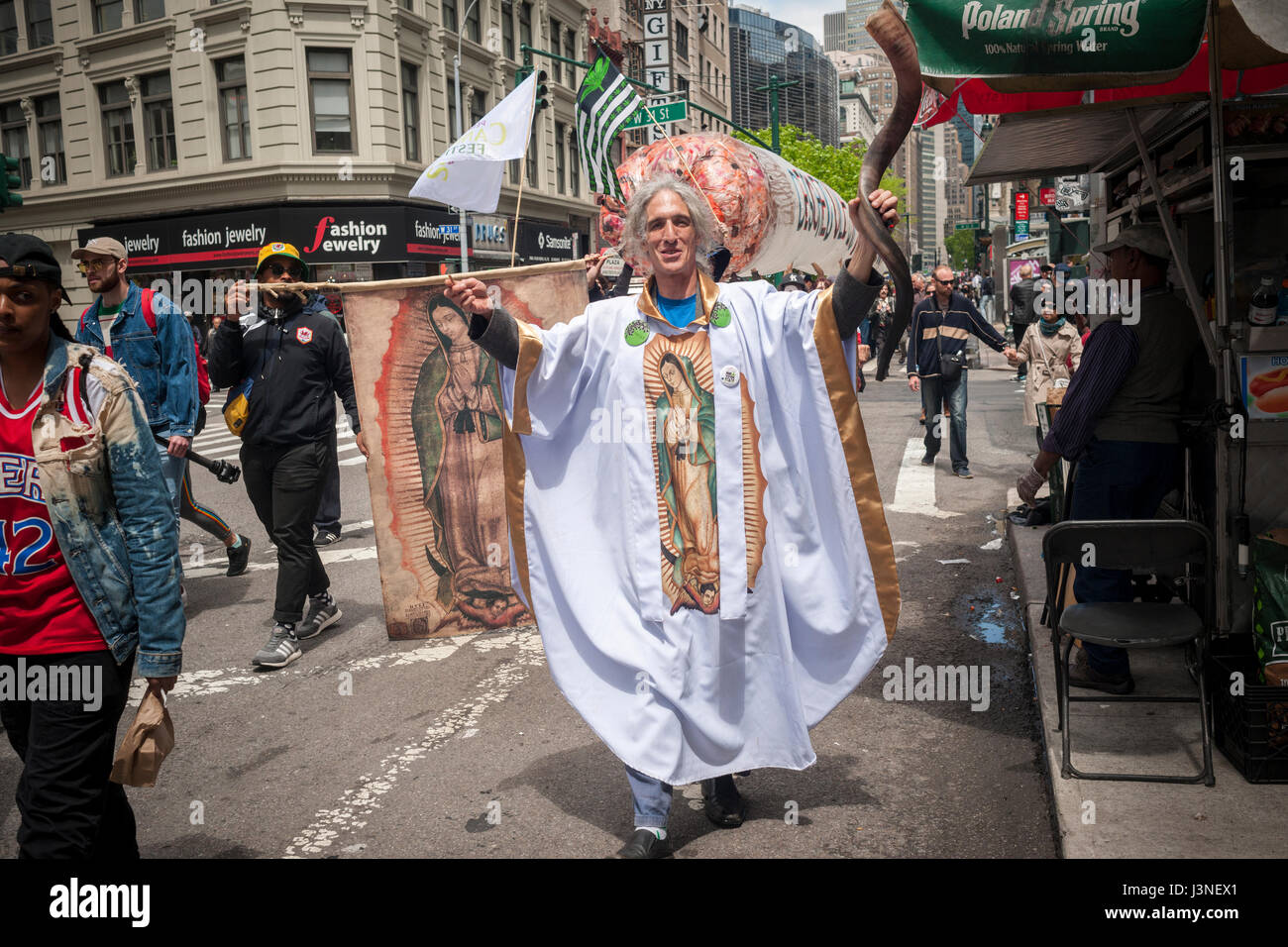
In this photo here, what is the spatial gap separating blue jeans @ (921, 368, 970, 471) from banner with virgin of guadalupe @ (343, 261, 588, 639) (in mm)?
6343

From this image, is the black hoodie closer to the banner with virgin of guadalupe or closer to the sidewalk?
the banner with virgin of guadalupe

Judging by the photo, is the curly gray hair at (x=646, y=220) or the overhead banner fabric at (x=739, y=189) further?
the overhead banner fabric at (x=739, y=189)

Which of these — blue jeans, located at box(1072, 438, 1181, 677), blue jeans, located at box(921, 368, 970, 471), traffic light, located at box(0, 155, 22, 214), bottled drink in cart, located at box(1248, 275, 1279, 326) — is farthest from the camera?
blue jeans, located at box(921, 368, 970, 471)

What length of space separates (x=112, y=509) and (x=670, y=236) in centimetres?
188

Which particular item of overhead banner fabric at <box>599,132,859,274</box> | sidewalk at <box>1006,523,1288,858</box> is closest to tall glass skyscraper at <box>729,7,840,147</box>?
overhead banner fabric at <box>599,132,859,274</box>

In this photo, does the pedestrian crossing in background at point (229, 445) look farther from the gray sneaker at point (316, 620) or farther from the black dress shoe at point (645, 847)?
the black dress shoe at point (645, 847)

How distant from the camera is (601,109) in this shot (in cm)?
838

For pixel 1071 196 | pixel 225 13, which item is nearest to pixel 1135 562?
pixel 1071 196

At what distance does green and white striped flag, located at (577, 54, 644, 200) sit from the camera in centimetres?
820

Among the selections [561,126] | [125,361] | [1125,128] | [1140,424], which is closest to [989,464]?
[1125,128]

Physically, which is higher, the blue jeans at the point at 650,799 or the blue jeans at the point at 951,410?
the blue jeans at the point at 951,410

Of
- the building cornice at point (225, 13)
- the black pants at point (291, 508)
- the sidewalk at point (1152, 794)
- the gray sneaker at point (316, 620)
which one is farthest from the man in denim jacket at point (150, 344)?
the building cornice at point (225, 13)

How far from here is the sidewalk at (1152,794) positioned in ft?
11.0

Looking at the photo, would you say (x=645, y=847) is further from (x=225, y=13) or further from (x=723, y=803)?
(x=225, y=13)
